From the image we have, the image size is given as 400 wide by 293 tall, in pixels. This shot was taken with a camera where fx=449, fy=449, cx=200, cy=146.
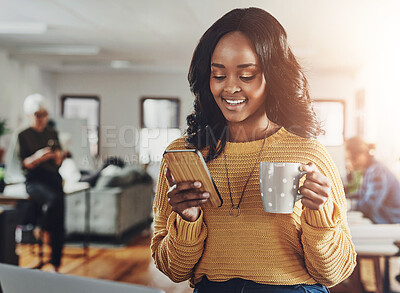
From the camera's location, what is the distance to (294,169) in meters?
0.79

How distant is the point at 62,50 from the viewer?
6.64m

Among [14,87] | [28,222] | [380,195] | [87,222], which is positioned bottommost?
[28,222]

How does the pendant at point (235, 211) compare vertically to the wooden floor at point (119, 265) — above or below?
above

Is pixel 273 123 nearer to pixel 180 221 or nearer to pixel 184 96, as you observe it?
pixel 180 221

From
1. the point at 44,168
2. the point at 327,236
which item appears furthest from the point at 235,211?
the point at 44,168

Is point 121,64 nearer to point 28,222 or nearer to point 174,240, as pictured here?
point 28,222

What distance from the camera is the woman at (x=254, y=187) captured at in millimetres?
864

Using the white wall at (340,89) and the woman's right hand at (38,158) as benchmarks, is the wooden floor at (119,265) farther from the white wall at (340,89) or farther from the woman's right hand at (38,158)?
the white wall at (340,89)

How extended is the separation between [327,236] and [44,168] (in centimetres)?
309

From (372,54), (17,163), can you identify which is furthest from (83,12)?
(372,54)

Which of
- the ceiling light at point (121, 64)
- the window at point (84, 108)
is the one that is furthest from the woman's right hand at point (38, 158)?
the window at point (84, 108)

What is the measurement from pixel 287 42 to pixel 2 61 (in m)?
6.99

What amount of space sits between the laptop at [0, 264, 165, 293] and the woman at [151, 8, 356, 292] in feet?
0.71

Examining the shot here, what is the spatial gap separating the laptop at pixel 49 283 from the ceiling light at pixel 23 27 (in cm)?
497
